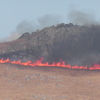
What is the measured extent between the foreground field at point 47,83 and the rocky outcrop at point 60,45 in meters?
17.3

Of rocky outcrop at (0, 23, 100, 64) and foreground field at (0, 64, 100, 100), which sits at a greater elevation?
rocky outcrop at (0, 23, 100, 64)

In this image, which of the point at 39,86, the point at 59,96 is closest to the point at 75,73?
the point at 39,86

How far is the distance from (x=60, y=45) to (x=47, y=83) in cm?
3241

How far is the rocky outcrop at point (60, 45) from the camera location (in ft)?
194

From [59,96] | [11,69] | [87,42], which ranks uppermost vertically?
[87,42]

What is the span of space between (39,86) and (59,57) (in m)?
29.3

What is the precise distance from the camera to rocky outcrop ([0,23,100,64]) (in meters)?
59.1

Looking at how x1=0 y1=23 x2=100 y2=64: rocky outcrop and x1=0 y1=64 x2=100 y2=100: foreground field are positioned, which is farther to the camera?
x1=0 y1=23 x2=100 y2=64: rocky outcrop

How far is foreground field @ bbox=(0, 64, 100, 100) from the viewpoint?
26084 millimetres

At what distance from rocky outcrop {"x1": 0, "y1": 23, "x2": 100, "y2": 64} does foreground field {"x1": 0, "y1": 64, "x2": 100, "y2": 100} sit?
17.3 meters

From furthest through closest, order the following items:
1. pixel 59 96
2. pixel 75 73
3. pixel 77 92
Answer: pixel 75 73 < pixel 77 92 < pixel 59 96

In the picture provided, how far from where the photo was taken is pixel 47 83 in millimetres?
32031

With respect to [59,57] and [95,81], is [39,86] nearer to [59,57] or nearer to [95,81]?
[95,81]

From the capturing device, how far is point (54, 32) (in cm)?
6719
